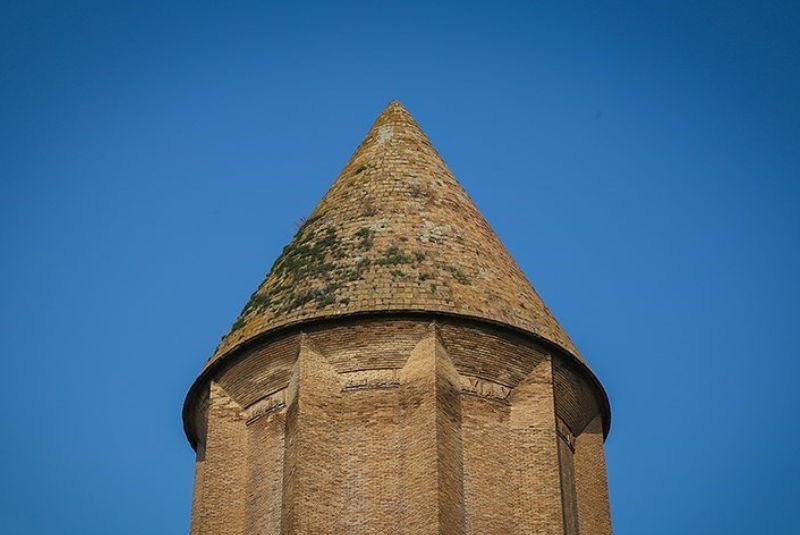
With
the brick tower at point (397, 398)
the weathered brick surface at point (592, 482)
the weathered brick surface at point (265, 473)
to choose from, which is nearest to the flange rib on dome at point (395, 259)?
the brick tower at point (397, 398)

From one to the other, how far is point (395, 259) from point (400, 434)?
3.29 metres

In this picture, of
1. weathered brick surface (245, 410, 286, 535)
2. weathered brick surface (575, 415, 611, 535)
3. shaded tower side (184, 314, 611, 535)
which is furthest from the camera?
weathered brick surface (575, 415, 611, 535)

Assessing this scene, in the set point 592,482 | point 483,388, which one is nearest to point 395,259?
point 483,388

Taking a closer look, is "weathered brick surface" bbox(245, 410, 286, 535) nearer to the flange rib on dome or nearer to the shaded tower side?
the shaded tower side

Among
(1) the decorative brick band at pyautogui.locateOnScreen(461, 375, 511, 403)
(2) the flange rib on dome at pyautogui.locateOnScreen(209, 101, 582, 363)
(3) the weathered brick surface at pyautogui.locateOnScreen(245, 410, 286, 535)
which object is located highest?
(2) the flange rib on dome at pyautogui.locateOnScreen(209, 101, 582, 363)

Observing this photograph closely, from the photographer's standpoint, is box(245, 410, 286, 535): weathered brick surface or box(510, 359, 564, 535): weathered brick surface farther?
box(245, 410, 286, 535): weathered brick surface

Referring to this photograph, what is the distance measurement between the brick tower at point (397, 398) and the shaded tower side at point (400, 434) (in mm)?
25

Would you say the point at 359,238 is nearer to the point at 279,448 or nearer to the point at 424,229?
the point at 424,229

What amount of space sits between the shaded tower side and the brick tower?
2 centimetres

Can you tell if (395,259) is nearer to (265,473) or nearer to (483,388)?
(483,388)

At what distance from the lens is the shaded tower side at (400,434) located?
28703 mm

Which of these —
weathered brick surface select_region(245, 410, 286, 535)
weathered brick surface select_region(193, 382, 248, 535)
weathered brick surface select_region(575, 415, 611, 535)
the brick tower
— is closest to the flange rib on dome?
the brick tower

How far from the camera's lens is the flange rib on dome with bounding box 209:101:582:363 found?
101 feet

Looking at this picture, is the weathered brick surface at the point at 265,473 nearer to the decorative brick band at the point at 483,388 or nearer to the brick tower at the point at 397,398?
the brick tower at the point at 397,398
